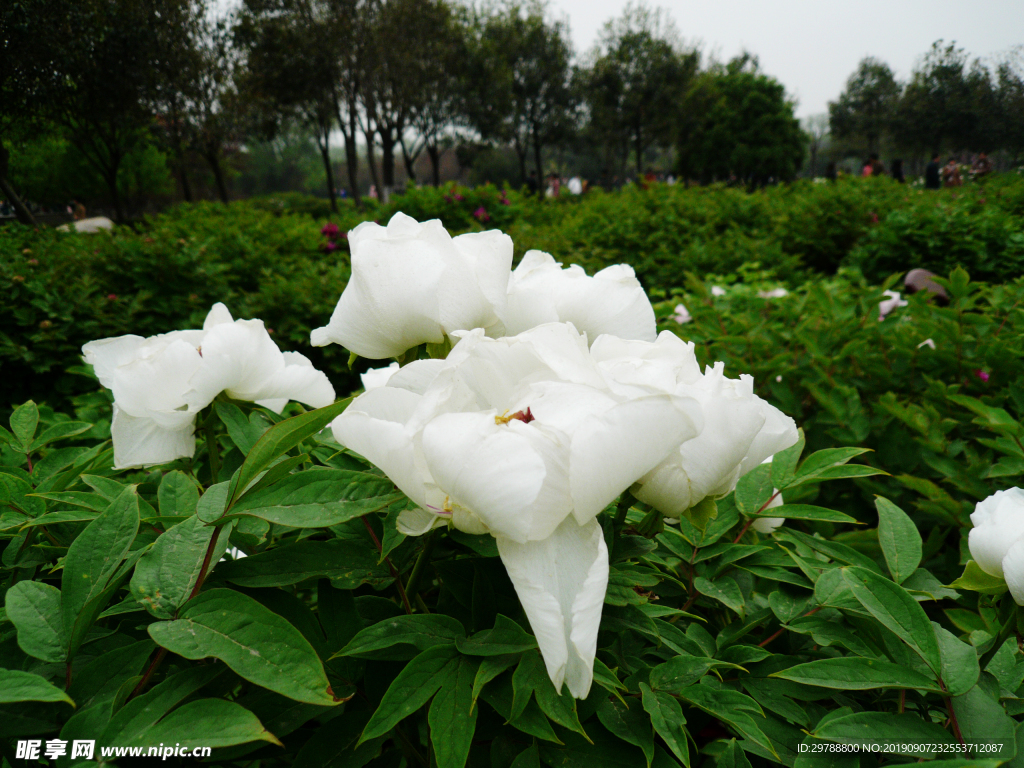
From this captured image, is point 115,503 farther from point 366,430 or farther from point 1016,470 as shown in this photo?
point 1016,470

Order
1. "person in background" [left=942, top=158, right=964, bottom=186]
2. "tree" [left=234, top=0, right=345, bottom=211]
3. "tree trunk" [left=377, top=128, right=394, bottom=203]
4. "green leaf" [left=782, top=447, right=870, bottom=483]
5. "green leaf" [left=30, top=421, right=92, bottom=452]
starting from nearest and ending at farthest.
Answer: "green leaf" [left=782, top=447, right=870, bottom=483] → "green leaf" [left=30, top=421, right=92, bottom=452] → "person in background" [left=942, top=158, right=964, bottom=186] → "tree" [left=234, top=0, right=345, bottom=211] → "tree trunk" [left=377, top=128, right=394, bottom=203]

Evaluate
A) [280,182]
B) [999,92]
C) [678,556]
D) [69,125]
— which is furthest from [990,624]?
[280,182]

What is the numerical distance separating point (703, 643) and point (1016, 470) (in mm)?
1084

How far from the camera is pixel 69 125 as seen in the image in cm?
575

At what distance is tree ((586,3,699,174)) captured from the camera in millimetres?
27672

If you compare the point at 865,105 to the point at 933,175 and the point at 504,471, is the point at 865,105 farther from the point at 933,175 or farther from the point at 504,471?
the point at 504,471

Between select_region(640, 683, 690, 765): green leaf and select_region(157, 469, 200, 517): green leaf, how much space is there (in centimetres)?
60

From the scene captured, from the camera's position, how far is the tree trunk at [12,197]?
4922mm

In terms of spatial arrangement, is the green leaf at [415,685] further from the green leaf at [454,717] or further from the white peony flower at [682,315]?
the white peony flower at [682,315]

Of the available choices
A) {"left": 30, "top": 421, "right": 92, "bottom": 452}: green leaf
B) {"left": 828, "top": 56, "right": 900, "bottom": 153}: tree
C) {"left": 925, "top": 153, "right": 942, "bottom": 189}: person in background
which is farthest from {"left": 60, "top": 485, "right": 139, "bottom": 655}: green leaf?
{"left": 828, "top": 56, "right": 900, "bottom": 153}: tree

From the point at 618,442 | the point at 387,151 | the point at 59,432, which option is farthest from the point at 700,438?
the point at 387,151

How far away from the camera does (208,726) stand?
0.48 metres

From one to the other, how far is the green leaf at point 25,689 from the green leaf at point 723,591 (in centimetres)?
72

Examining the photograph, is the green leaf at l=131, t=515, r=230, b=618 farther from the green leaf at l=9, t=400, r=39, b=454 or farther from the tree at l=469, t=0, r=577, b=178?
→ the tree at l=469, t=0, r=577, b=178
